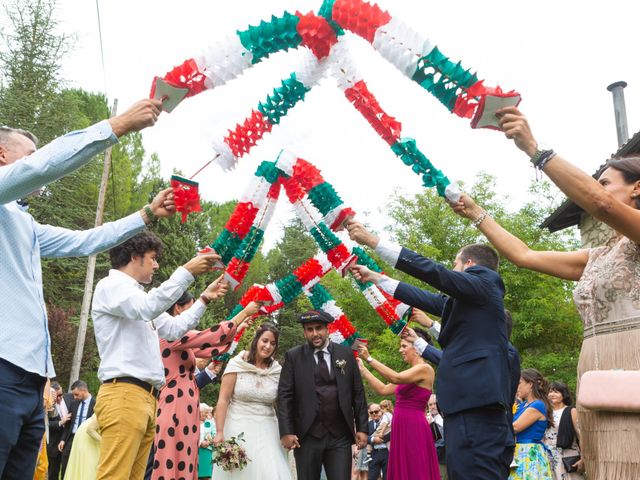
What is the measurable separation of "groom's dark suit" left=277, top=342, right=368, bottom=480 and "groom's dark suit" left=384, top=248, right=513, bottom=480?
2.70m

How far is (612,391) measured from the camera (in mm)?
2205

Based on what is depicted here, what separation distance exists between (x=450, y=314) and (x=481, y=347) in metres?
0.35

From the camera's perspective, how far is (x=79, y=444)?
5.61 m

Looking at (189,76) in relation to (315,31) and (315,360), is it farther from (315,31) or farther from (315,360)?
(315,360)

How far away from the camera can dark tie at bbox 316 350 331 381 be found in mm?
7141

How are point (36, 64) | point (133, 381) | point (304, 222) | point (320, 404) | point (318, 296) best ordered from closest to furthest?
point (133, 381) → point (320, 404) → point (304, 222) → point (318, 296) → point (36, 64)

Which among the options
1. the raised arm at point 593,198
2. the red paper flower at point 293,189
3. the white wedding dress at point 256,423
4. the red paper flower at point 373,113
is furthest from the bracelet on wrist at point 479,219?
the white wedding dress at point 256,423

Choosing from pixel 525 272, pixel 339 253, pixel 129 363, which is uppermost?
pixel 525 272

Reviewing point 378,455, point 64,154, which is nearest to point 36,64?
point 378,455

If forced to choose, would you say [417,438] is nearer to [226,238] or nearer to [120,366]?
[226,238]

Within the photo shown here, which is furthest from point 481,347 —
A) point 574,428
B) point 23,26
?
point 23,26

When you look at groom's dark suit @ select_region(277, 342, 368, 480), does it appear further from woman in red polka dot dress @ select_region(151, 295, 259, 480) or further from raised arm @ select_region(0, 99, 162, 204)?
raised arm @ select_region(0, 99, 162, 204)

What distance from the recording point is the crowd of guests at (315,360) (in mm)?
2434

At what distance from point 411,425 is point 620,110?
13870mm
